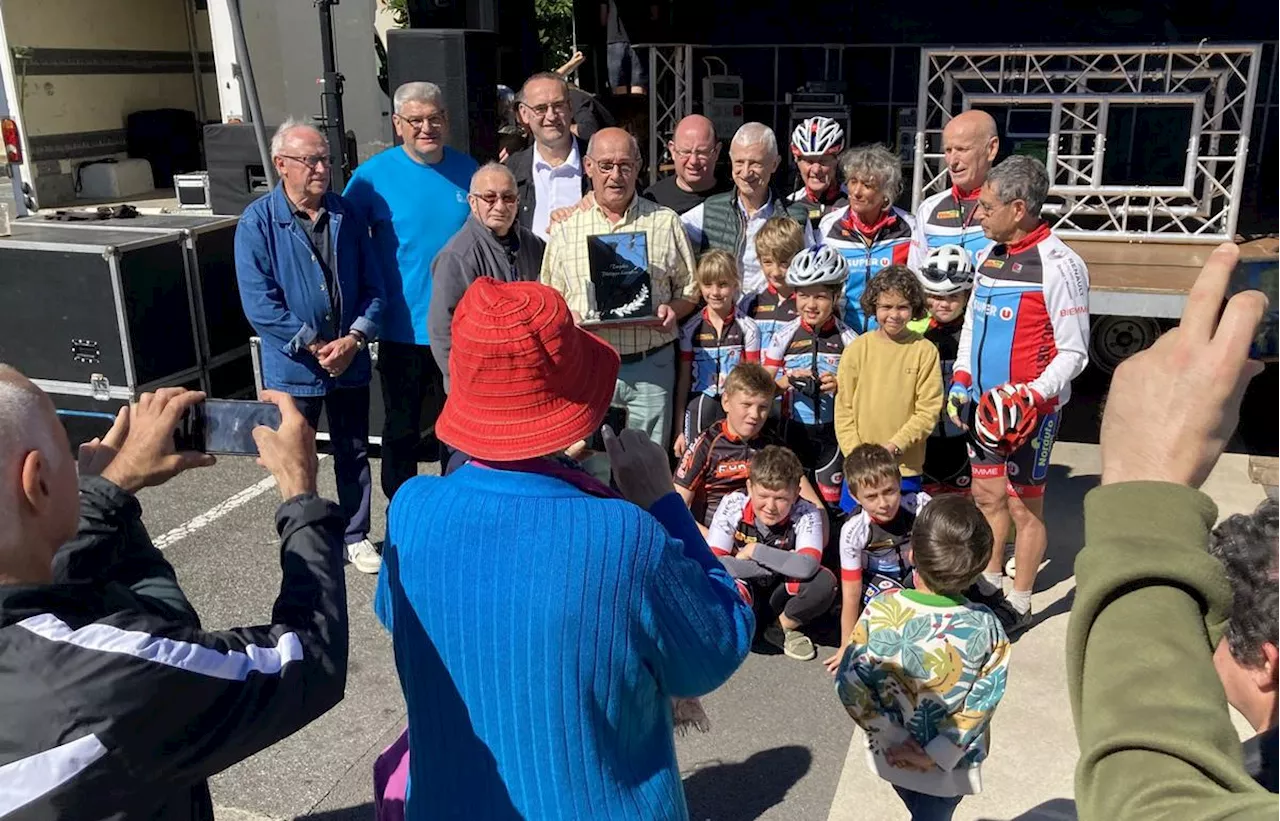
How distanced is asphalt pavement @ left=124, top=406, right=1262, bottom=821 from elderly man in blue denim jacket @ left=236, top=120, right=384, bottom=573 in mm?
678

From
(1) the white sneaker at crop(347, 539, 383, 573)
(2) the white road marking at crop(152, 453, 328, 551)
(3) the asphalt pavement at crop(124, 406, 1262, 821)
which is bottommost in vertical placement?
(3) the asphalt pavement at crop(124, 406, 1262, 821)

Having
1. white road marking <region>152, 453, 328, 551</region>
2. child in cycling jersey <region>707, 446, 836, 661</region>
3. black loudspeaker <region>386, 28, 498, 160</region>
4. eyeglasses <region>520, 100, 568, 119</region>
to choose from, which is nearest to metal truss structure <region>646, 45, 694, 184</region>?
black loudspeaker <region>386, 28, 498, 160</region>

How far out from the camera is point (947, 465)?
4.49 metres

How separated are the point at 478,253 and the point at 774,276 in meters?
1.24

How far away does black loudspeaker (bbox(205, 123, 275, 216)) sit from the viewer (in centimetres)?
810

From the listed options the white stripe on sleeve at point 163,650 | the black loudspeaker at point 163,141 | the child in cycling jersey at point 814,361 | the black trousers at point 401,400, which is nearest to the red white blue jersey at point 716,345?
the child in cycling jersey at point 814,361

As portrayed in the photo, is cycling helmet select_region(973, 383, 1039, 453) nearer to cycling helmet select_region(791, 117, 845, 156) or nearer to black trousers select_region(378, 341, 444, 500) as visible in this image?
cycling helmet select_region(791, 117, 845, 156)

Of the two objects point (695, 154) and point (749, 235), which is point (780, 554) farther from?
point (695, 154)

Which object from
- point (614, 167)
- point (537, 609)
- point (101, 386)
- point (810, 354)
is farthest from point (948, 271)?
point (101, 386)

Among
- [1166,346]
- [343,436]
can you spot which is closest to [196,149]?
[343,436]

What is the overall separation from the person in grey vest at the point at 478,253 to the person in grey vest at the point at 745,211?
2.77ft

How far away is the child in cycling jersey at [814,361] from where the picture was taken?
4188 millimetres

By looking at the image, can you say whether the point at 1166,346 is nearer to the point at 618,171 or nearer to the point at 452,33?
the point at 618,171

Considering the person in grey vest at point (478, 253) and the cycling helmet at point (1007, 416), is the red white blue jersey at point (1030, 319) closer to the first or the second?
the cycling helmet at point (1007, 416)
